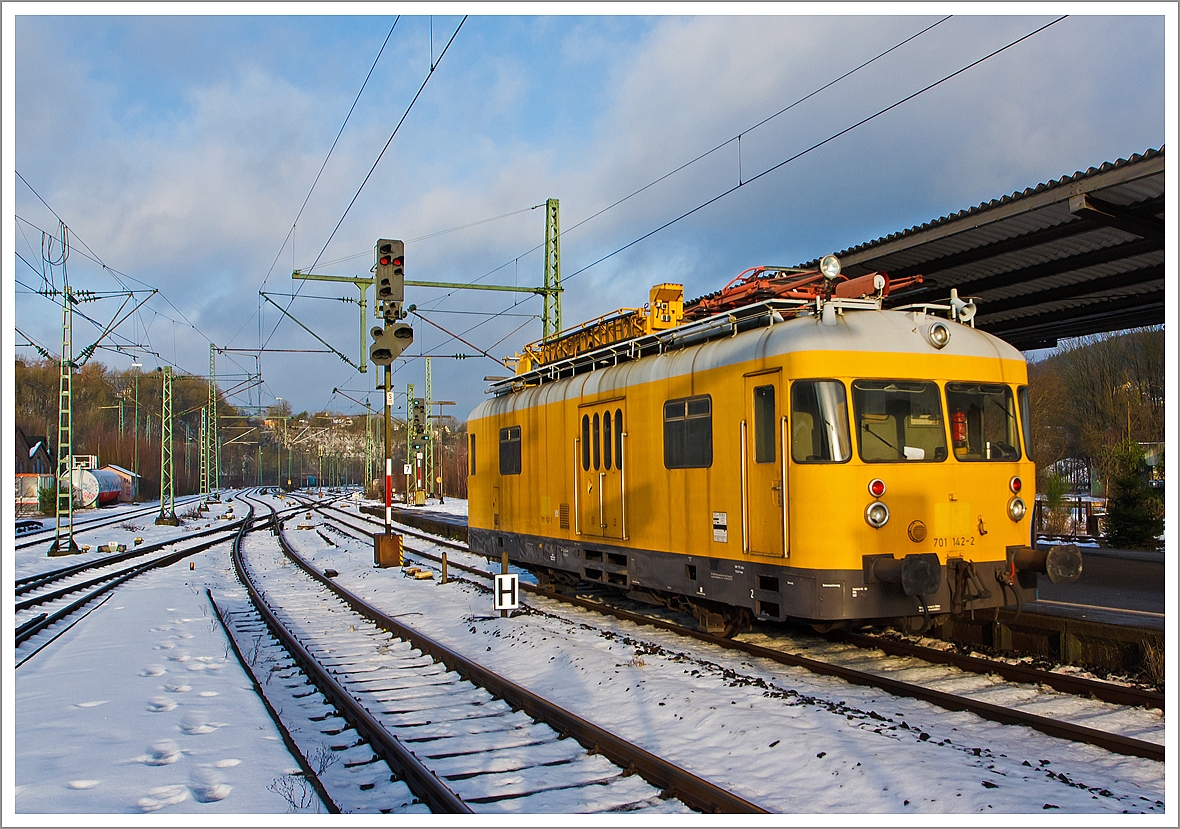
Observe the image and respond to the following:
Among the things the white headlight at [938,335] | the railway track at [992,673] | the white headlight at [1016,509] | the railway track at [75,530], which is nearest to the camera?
the railway track at [992,673]

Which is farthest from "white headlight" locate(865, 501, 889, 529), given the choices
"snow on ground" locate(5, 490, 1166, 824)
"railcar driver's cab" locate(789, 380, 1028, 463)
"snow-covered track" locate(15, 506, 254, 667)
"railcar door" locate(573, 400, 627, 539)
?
"snow-covered track" locate(15, 506, 254, 667)

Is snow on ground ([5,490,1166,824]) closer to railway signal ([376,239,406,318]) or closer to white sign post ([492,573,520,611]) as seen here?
white sign post ([492,573,520,611])

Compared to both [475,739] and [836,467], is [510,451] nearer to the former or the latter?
[836,467]

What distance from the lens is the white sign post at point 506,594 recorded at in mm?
12273

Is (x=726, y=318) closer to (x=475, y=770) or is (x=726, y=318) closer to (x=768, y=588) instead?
(x=768, y=588)

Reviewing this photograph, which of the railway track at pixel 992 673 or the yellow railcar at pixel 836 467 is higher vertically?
the yellow railcar at pixel 836 467

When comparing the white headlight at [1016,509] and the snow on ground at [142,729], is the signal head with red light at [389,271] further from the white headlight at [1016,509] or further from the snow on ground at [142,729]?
the white headlight at [1016,509]

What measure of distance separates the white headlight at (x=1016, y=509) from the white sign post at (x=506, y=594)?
6.36 meters

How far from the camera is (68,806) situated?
5.35 m

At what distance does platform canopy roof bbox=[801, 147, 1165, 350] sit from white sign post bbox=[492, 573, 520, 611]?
638 centimetres

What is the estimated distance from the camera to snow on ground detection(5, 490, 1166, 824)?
5520 mm

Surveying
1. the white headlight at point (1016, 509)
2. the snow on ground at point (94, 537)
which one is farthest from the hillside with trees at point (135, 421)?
the white headlight at point (1016, 509)

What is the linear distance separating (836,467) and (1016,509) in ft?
7.34

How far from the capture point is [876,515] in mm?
8484
